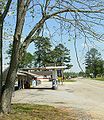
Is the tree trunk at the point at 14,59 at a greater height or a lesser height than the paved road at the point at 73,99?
greater

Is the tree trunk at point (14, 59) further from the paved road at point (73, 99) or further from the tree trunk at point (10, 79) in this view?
the paved road at point (73, 99)

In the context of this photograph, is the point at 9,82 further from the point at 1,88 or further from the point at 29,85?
the point at 29,85

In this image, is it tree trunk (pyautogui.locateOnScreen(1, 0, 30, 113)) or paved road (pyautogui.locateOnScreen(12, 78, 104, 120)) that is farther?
paved road (pyautogui.locateOnScreen(12, 78, 104, 120))

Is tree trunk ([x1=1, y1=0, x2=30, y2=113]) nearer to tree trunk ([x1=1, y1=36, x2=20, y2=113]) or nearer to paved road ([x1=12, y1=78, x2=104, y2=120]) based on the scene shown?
tree trunk ([x1=1, y1=36, x2=20, y2=113])

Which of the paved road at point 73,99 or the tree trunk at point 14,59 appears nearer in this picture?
the tree trunk at point 14,59

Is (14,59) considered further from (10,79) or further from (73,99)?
(73,99)

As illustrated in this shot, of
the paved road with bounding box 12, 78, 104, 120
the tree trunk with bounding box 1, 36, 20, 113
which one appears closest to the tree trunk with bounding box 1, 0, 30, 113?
the tree trunk with bounding box 1, 36, 20, 113

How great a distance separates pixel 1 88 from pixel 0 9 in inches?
132

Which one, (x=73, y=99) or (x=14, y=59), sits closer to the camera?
(x=14, y=59)

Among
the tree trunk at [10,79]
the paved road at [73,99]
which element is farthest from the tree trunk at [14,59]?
the paved road at [73,99]

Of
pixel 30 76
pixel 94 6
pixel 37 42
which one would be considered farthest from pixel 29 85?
pixel 94 6

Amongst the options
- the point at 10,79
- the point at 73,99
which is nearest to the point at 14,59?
the point at 10,79

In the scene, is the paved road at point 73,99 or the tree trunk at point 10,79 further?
the paved road at point 73,99

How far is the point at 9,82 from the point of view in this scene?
13.7 meters
